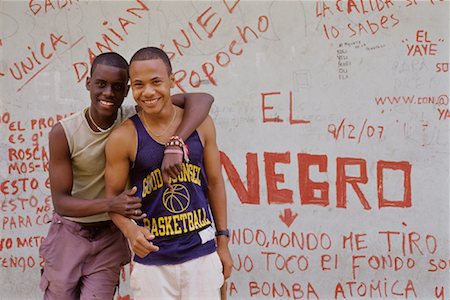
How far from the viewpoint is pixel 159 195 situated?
8.31 feet

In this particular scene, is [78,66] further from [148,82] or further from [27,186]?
[148,82]

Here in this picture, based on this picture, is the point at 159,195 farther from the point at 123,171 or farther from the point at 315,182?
the point at 315,182

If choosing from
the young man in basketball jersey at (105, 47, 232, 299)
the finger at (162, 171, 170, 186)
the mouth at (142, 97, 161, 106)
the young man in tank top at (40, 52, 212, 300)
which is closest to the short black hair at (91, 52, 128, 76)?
the young man in tank top at (40, 52, 212, 300)

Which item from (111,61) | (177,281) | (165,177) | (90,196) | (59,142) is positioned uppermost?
(111,61)

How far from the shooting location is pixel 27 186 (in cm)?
414

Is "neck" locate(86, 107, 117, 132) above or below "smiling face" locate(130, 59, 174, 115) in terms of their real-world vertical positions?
below

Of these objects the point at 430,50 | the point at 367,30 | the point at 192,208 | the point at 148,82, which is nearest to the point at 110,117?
the point at 148,82

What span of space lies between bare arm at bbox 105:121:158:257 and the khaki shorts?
0.40 feet

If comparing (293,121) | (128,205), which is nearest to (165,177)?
(128,205)

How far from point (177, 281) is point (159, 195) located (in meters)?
0.37

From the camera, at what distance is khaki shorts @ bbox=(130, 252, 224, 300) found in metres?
2.55

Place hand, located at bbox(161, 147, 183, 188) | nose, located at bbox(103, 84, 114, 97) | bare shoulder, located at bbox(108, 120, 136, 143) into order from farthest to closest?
nose, located at bbox(103, 84, 114, 97) < bare shoulder, located at bbox(108, 120, 136, 143) < hand, located at bbox(161, 147, 183, 188)

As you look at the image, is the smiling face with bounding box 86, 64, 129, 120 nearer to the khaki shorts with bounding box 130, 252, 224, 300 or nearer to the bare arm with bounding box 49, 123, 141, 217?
the bare arm with bounding box 49, 123, 141, 217

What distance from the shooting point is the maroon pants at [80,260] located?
2.83m
